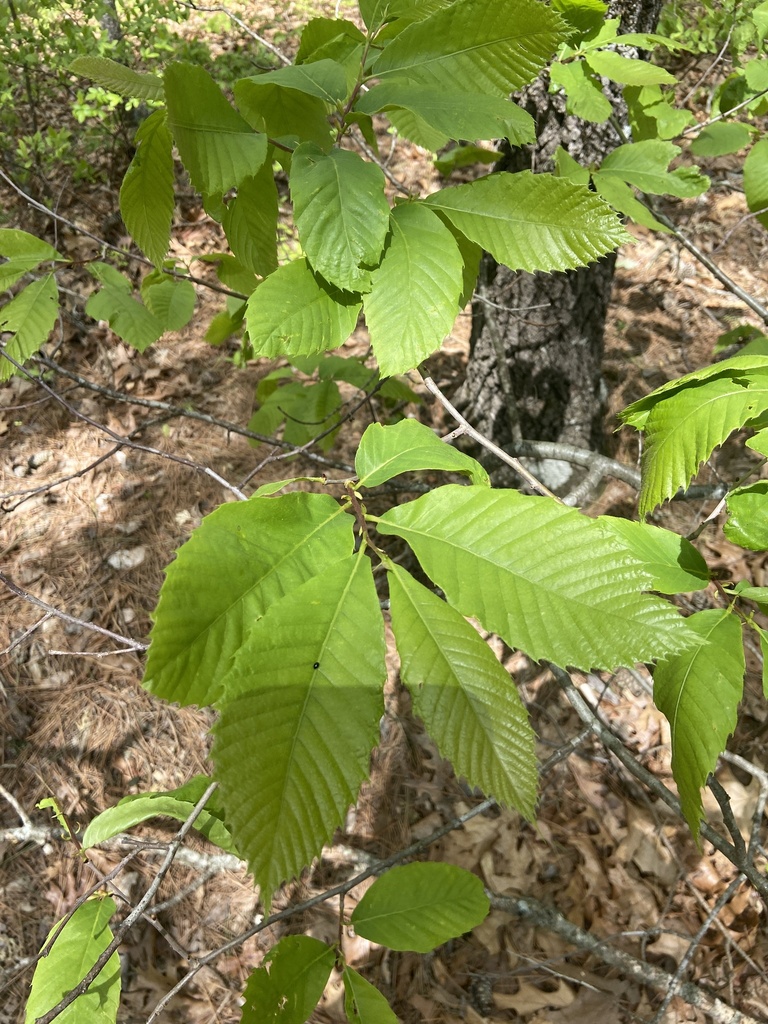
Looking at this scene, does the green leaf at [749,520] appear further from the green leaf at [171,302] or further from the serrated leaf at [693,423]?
the green leaf at [171,302]

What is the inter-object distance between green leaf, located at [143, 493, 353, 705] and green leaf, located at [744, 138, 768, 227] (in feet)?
5.02

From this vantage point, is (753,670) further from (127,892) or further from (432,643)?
(127,892)

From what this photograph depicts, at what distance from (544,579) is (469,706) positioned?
154 millimetres

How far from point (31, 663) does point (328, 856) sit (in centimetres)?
131

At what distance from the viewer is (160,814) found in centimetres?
121

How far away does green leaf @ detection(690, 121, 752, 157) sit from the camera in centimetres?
179

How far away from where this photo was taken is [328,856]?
200cm

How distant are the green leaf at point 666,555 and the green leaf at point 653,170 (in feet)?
3.09

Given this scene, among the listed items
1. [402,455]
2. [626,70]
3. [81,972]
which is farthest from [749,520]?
[81,972]

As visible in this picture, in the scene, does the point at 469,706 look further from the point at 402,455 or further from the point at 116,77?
the point at 116,77

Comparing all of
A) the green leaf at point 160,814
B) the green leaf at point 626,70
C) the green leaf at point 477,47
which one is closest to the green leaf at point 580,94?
the green leaf at point 626,70

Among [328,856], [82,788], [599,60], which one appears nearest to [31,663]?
[82,788]

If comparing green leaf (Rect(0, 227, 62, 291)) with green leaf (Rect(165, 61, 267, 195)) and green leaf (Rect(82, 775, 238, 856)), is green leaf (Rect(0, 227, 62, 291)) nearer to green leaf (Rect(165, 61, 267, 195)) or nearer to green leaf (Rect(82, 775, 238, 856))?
green leaf (Rect(165, 61, 267, 195))

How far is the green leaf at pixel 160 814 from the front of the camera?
1.15 meters
